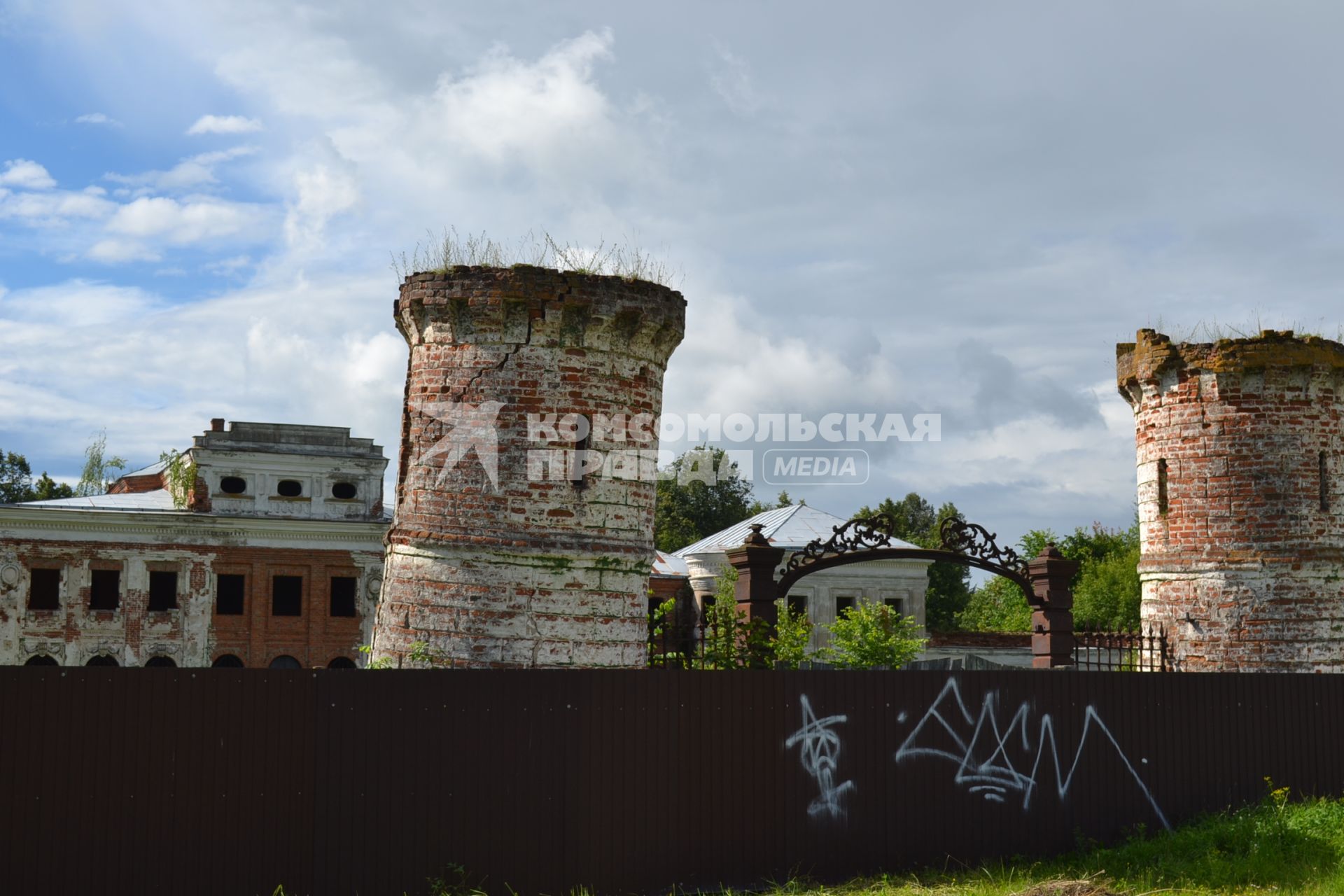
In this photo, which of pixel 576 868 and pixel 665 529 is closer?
pixel 576 868

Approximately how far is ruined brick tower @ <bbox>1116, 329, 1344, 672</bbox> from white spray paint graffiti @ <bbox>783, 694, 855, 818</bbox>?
24.8 ft

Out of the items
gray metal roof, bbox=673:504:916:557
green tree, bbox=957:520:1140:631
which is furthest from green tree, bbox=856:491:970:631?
gray metal roof, bbox=673:504:916:557

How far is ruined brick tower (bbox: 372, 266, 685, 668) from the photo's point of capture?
12391 mm

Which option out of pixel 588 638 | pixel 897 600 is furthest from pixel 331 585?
pixel 588 638

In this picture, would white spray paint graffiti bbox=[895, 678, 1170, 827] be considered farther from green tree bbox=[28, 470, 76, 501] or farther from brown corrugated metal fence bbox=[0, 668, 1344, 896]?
green tree bbox=[28, 470, 76, 501]

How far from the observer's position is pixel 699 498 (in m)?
62.4

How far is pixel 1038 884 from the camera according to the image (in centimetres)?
1007

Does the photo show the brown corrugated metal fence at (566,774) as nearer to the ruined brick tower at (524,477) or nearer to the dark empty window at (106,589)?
the ruined brick tower at (524,477)

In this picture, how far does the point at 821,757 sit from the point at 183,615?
27.3m

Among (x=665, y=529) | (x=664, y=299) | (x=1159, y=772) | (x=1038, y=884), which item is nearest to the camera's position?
(x=1038, y=884)

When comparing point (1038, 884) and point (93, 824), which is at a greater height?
point (93, 824)

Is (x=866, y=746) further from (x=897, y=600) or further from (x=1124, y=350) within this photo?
(x=897, y=600)

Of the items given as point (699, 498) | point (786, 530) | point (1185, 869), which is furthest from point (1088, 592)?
point (1185, 869)

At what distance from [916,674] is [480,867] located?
13.2 ft
